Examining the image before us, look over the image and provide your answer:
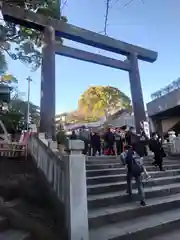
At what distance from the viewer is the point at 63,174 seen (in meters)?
4.30

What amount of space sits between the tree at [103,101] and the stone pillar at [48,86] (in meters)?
23.9

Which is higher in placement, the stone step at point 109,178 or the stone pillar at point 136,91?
the stone pillar at point 136,91

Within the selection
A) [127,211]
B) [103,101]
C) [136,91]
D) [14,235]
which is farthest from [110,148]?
[103,101]

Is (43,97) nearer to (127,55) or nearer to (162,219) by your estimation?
(127,55)

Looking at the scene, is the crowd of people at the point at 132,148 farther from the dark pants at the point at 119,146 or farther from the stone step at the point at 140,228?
the stone step at the point at 140,228

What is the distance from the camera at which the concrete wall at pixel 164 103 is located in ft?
56.7

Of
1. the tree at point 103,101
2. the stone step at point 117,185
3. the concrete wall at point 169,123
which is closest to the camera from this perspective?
the stone step at point 117,185

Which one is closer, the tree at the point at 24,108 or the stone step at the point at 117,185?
the stone step at the point at 117,185

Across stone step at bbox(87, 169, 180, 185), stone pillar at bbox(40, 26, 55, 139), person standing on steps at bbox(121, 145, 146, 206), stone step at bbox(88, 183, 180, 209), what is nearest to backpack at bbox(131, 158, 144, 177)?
person standing on steps at bbox(121, 145, 146, 206)

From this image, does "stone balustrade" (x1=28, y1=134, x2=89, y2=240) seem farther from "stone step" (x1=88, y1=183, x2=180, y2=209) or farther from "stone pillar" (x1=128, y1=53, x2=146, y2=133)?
"stone pillar" (x1=128, y1=53, x2=146, y2=133)

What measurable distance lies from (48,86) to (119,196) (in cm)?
617

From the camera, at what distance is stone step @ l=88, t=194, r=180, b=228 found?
15.0 feet

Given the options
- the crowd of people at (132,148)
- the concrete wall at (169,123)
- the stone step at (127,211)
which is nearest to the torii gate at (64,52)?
the crowd of people at (132,148)

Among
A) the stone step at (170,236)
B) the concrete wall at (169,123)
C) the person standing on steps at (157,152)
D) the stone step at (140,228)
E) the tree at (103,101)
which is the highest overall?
the tree at (103,101)
